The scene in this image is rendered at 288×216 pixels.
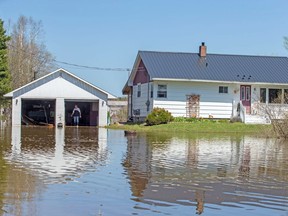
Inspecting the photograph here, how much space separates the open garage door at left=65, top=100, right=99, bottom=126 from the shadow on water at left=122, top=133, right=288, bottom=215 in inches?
1008

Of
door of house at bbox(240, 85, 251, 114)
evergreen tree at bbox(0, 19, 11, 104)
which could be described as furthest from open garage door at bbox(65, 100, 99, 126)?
door of house at bbox(240, 85, 251, 114)

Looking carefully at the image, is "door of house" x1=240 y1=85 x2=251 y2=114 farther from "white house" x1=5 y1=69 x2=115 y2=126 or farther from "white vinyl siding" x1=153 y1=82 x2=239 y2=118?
"white house" x1=5 y1=69 x2=115 y2=126

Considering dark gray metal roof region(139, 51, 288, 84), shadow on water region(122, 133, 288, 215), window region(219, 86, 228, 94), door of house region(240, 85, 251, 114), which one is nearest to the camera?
shadow on water region(122, 133, 288, 215)

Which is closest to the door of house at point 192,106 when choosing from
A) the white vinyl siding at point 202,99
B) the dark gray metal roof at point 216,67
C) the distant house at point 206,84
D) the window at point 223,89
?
the distant house at point 206,84

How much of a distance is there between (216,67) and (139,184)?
33346mm

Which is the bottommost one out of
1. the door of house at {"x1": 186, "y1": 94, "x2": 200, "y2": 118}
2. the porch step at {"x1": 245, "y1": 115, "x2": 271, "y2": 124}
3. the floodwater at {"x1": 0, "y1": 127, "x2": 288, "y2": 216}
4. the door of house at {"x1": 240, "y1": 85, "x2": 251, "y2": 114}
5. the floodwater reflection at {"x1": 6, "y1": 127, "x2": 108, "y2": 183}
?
the floodwater at {"x1": 0, "y1": 127, "x2": 288, "y2": 216}

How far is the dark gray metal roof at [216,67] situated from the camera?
138 ft

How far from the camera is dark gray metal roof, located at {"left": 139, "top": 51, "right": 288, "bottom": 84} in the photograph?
138 feet

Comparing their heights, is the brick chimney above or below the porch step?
above

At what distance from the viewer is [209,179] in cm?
1212

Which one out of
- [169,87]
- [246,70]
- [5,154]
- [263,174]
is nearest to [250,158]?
[263,174]

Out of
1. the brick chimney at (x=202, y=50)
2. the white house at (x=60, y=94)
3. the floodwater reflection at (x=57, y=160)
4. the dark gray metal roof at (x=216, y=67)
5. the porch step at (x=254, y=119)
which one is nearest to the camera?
the floodwater reflection at (x=57, y=160)

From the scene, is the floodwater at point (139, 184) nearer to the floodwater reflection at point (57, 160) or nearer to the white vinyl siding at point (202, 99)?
the floodwater reflection at point (57, 160)

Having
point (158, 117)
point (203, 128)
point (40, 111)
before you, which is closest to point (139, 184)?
point (203, 128)
